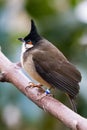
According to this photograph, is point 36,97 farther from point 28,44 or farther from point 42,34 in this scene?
point 42,34

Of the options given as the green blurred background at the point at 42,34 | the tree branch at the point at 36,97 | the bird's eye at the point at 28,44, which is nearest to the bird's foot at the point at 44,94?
the tree branch at the point at 36,97

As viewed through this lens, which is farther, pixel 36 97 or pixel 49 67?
pixel 49 67

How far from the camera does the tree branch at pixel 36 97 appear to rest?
6.03ft

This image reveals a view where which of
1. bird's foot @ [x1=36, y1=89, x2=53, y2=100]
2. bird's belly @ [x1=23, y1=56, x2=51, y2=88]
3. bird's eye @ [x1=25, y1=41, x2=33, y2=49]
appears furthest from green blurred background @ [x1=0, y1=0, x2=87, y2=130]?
bird's foot @ [x1=36, y1=89, x2=53, y2=100]

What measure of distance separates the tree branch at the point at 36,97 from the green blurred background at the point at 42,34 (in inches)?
38.2

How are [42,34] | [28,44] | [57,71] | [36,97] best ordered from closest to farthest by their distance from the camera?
[36,97] < [57,71] < [28,44] < [42,34]

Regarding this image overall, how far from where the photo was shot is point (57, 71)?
7.72ft

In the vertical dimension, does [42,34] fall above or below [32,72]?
below

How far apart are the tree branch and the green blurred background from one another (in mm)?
970

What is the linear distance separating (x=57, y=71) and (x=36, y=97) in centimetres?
27

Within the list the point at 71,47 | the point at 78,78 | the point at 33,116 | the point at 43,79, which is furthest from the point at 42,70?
the point at 71,47

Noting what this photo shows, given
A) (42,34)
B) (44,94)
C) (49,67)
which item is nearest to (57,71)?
(49,67)

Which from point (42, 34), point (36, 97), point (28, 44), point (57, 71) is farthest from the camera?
point (42, 34)

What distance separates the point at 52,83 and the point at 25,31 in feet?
4.76
